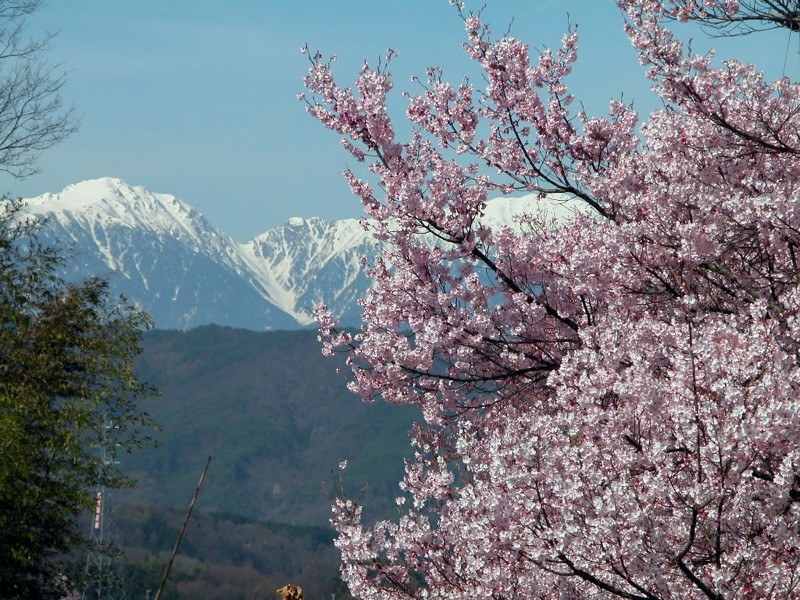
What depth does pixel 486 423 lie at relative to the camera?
8.74m

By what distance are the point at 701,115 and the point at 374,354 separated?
3.18 m

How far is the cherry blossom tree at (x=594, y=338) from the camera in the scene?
15.4 feet

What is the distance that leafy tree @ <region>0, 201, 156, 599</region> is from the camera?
63.2ft

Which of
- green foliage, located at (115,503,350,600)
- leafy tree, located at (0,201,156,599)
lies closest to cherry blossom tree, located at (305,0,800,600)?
leafy tree, located at (0,201,156,599)

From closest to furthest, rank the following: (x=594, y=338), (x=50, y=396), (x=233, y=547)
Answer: (x=594, y=338), (x=50, y=396), (x=233, y=547)

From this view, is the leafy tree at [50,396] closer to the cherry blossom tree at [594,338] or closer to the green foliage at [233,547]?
the cherry blossom tree at [594,338]

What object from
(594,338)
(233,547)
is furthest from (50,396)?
(233,547)

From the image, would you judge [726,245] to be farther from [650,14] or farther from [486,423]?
[486,423]

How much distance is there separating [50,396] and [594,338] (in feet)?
57.1

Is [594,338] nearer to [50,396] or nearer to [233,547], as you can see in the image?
[50,396]

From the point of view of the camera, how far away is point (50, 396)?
2111cm

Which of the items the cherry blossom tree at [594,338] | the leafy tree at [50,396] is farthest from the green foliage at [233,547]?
the cherry blossom tree at [594,338]

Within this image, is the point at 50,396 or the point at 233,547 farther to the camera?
the point at 233,547

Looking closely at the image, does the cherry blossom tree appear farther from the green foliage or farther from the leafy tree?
the green foliage
